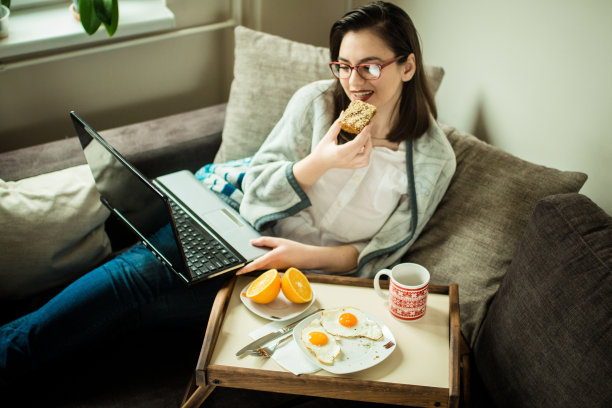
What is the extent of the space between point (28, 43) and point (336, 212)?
115cm

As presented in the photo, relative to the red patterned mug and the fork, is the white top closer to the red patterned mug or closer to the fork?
the red patterned mug

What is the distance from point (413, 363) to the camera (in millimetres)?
1231

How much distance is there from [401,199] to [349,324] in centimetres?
52

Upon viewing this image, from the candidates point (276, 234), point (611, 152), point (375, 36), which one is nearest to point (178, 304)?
point (276, 234)

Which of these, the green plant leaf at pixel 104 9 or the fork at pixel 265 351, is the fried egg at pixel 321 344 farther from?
the green plant leaf at pixel 104 9

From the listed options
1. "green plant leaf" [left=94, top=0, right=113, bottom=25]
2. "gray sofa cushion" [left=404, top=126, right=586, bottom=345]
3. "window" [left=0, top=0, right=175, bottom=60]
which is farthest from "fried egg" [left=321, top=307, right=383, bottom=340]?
"window" [left=0, top=0, right=175, bottom=60]

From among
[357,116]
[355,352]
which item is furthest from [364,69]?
[355,352]

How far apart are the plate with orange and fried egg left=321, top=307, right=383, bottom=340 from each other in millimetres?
66

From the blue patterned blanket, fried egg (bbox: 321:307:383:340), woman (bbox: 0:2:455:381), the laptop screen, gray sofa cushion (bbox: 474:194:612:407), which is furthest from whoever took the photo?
the blue patterned blanket

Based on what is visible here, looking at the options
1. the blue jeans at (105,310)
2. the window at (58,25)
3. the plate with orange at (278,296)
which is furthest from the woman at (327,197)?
the window at (58,25)

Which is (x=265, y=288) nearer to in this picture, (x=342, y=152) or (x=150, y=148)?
(x=342, y=152)

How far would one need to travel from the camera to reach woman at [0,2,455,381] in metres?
1.52

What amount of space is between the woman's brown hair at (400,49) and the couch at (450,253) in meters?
0.18

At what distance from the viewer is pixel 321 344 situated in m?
1.23
